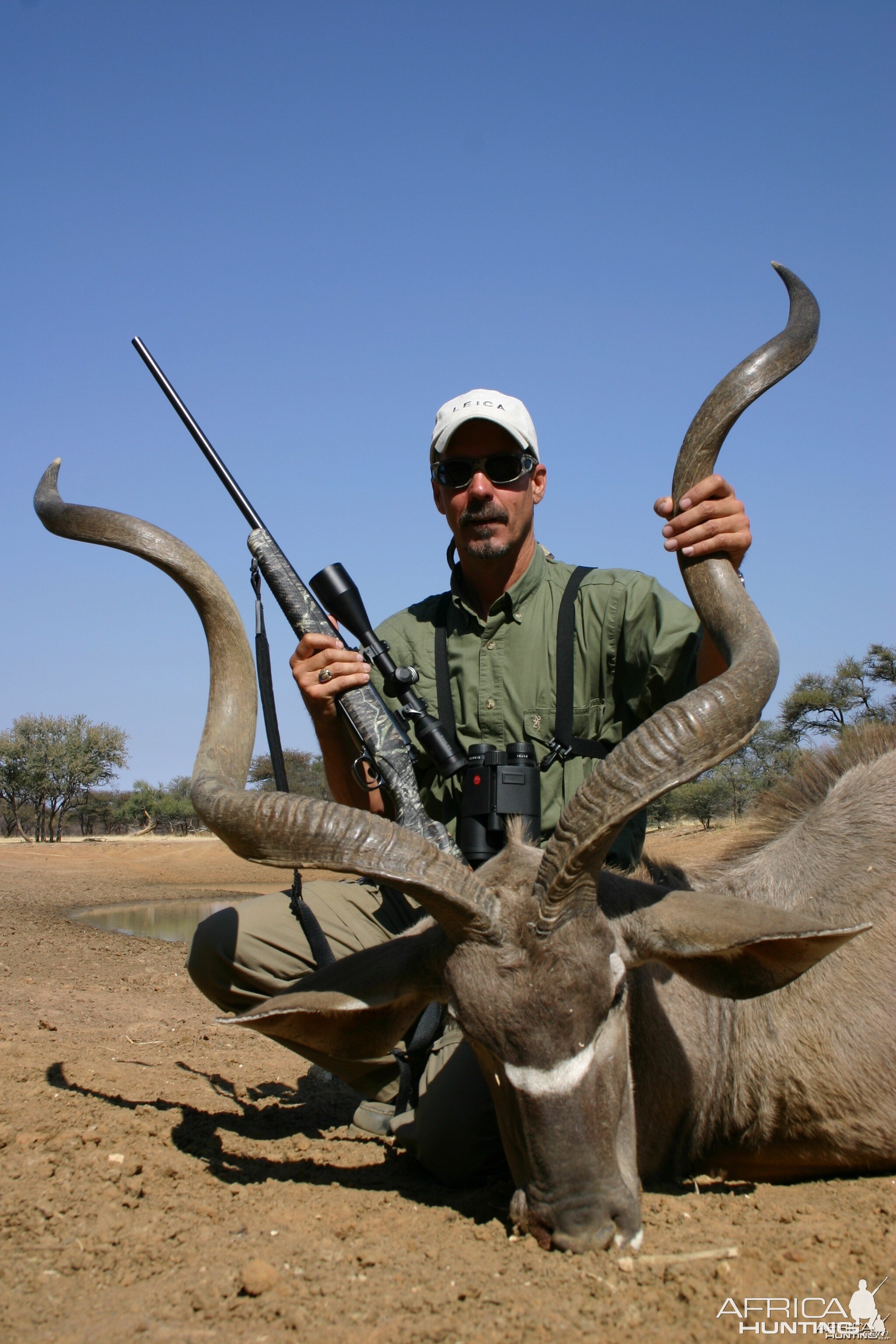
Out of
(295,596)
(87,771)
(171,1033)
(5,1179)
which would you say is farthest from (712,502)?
(87,771)

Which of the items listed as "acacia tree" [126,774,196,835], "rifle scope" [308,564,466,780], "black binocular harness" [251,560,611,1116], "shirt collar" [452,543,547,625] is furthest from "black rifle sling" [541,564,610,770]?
"acacia tree" [126,774,196,835]

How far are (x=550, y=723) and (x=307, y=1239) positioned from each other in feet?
7.81

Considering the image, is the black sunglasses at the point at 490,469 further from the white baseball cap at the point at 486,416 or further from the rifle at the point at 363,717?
the rifle at the point at 363,717

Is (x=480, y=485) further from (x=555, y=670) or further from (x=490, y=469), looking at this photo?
(x=555, y=670)

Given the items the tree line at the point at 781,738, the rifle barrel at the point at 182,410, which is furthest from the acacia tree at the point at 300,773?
the rifle barrel at the point at 182,410

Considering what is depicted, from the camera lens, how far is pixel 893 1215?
3.15 metres

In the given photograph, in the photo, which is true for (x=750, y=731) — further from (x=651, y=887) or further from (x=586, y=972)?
(x=586, y=972)

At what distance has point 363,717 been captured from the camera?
4.68 meters

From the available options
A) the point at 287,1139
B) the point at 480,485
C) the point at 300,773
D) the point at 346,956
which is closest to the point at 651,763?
the point at 346,956

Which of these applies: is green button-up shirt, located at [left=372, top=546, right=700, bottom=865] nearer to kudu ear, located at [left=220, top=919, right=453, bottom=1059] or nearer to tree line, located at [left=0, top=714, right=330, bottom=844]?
kudu ear, located at [left=220, top=919, right=453, bottom=1059]

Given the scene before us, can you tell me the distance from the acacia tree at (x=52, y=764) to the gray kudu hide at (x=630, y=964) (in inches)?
1975

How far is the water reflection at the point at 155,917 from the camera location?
520 inches

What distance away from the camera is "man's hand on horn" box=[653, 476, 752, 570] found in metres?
3.85

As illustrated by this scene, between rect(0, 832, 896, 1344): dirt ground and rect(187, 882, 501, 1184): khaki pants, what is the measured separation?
151 mm
